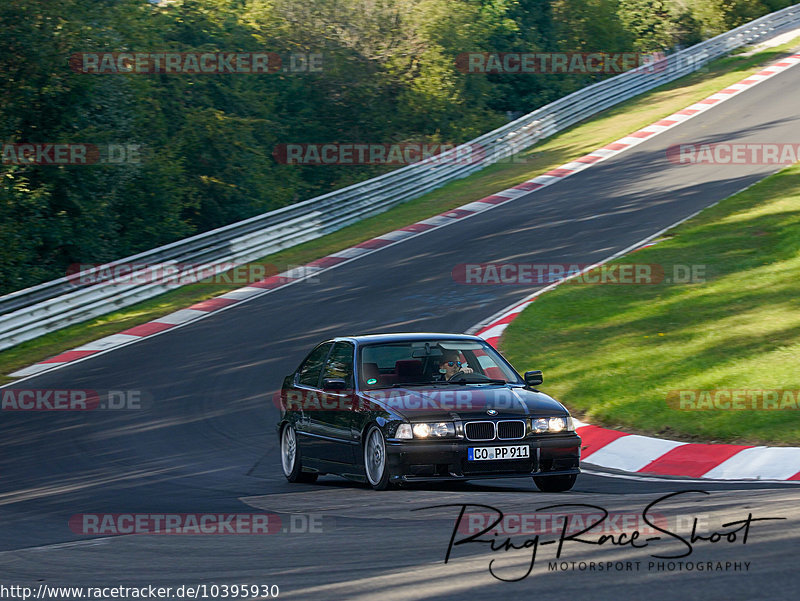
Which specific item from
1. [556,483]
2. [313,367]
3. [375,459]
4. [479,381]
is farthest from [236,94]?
[556,483]

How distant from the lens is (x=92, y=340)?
18906 millimetres

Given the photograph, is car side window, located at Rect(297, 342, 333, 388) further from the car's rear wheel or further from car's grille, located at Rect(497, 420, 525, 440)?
car's grille, located at Rect(497, 420, 525, 440)

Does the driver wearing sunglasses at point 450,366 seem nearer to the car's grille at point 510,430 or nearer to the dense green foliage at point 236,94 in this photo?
the car's grille at point 510,430

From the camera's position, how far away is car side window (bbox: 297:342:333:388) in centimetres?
A: 1048

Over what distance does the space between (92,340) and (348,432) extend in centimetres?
1088

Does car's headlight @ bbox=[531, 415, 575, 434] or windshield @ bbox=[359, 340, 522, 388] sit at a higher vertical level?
windshield @ bbox=[359, 340, 522, 388]

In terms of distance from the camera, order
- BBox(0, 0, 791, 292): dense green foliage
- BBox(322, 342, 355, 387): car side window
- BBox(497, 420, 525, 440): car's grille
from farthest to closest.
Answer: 1. BBox(0, 0, 791, 292): dense green foliage
2. BBox(322, 342, 355, 387): car side window
3. BBox(497, 420, 525, 440): car's grille

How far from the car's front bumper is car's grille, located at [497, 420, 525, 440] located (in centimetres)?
5

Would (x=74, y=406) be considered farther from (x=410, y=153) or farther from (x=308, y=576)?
(x=410, y=153)

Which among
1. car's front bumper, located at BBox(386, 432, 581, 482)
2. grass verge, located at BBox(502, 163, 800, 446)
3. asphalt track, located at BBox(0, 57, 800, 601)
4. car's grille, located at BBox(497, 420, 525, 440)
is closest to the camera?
asphalt track, located at BBox(0, 57, 800, 601)

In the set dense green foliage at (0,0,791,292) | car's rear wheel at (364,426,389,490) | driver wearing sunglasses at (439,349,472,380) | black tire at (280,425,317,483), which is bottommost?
black tire at (280,425,317,483)

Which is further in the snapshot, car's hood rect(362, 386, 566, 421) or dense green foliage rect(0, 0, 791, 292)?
dense green foliage rect(0, 0, 791, 292)

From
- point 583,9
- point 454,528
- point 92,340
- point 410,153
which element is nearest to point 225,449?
point 454,528

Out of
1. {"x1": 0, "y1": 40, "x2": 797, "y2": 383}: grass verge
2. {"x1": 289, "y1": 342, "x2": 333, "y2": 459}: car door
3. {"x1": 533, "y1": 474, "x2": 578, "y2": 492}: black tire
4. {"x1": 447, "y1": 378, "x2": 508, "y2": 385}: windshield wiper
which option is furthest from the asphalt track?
{"x1": 0, "y1": 40, "x2": 797, "y2": 383}: grass verge
